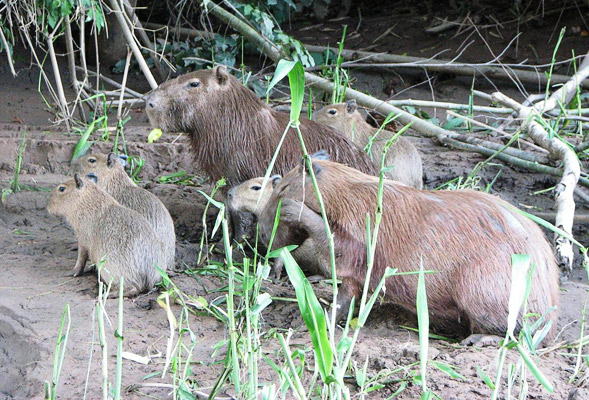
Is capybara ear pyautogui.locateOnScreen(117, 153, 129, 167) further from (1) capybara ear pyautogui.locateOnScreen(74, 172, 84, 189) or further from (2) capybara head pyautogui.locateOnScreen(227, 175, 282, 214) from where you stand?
(2) capybara head pyautogui.locateOnScreen(227, 175, 282, 214)

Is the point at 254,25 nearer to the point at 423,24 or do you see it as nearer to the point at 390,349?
the point at 423,24

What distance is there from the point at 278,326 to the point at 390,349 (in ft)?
2.21

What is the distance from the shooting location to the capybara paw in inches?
142

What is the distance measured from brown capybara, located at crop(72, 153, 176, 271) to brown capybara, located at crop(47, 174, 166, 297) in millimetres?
138

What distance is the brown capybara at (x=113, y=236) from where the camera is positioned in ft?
14.2

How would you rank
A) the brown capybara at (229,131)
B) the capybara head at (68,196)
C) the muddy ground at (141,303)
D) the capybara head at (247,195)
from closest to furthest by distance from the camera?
1. the muddy ground at (141,303)
2. the capybara head at (68,196)
3. the capybara head at (247,195)
4. the brown capybara at (229,131)

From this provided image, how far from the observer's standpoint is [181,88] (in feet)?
17.2

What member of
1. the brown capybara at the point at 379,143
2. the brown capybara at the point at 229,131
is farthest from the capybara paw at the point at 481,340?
the brown capybara at the point at 379,143

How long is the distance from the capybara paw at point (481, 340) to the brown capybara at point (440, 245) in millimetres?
44

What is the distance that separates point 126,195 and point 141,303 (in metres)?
1.03

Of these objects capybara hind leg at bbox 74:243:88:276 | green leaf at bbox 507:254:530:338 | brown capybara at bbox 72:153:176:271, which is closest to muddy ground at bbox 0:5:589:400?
capybara hind leg at bbox 74:243:88:276

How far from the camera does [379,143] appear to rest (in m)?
6.07

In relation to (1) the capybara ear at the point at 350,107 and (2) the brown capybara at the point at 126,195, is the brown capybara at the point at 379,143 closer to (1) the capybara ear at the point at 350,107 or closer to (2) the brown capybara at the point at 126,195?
(1) the capybara ear at the point at 350,107

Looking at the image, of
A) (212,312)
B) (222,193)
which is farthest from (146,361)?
(222,193)
